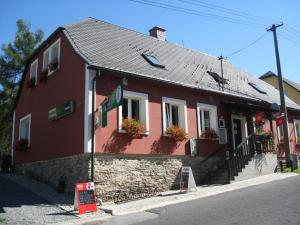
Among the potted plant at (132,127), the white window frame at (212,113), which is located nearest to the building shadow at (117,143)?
the potted plant at (132,127)

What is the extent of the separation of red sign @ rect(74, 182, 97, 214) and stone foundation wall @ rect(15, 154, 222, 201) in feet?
3.79

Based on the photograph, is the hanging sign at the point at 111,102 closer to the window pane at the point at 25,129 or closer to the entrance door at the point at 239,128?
the window pane at the point at 25,129

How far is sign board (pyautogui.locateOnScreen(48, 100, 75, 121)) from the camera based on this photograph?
43.0 feet

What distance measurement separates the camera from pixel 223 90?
1722 centimetres

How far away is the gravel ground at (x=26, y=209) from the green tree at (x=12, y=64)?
15.7 meters

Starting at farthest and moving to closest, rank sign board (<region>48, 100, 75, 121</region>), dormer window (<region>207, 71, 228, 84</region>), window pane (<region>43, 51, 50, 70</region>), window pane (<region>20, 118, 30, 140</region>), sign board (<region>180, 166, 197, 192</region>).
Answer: dormer window (<region>207, 71, 228, 84</region>) < window pane (<region>20, 118, 30, 140</region>) < window pane (<region>43, 51, 50, 70</region>) < sign board (<region>48, 100, 75, 121</region>) < sign board (<region>180, 166, 197, 192</region>)

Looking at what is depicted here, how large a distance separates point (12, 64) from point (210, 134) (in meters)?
18.7

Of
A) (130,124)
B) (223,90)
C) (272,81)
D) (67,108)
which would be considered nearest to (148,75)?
(130,124)

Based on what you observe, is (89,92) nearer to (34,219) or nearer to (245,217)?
(34,219)

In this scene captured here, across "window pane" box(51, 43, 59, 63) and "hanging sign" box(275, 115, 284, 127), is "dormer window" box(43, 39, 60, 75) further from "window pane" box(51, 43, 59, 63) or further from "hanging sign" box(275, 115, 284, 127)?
"hanging sign" box(275, 115, 284, 127)

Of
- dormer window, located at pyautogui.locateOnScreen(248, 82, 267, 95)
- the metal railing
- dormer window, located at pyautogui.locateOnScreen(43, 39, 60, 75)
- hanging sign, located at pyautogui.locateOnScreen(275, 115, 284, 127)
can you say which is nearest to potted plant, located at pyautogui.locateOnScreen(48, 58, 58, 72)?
dormer window, located at pyautogui.locateOnScreen(43, 39, 60, 75)

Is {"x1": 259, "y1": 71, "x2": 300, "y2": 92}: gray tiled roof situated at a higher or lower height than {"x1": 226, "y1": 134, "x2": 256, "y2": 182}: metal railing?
higher

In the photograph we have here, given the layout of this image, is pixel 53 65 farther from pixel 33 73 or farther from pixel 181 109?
pixel 181 109

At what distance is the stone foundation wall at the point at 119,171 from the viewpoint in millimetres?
11781
